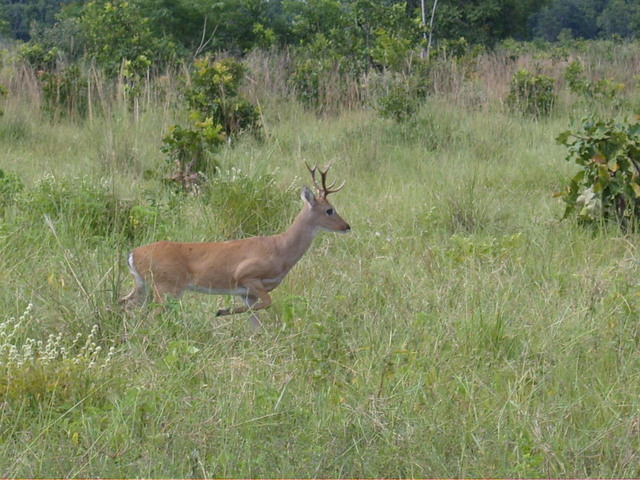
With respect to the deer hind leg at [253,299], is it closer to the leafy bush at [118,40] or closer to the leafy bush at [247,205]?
the leafy bush at [247,205]

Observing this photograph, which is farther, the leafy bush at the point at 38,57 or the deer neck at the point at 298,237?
the leafy bush at the point at 38,57

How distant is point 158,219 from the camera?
21.5 ft

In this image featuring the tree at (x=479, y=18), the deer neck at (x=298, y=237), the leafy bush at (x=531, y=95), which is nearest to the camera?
the deer neck at (x=298, y=237)

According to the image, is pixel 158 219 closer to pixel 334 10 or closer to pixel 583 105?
pixel 583 105

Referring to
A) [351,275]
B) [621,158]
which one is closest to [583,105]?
[621,158]

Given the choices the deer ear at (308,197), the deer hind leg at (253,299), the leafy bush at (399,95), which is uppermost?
the deer ear at (308,197)

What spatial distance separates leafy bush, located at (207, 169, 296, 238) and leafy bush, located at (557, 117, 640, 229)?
1969 mm

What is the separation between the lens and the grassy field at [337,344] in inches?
131

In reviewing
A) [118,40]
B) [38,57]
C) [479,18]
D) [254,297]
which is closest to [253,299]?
[254,297]

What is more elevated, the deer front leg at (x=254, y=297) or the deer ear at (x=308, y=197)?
the deer ear at (x=308, y=197)

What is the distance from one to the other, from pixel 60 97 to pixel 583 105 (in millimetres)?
6225

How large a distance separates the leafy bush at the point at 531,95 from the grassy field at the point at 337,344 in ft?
12.1

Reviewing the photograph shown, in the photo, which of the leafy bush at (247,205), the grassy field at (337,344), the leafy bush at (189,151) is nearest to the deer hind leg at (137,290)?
the grassy field at (337,344)

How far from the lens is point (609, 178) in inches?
257
